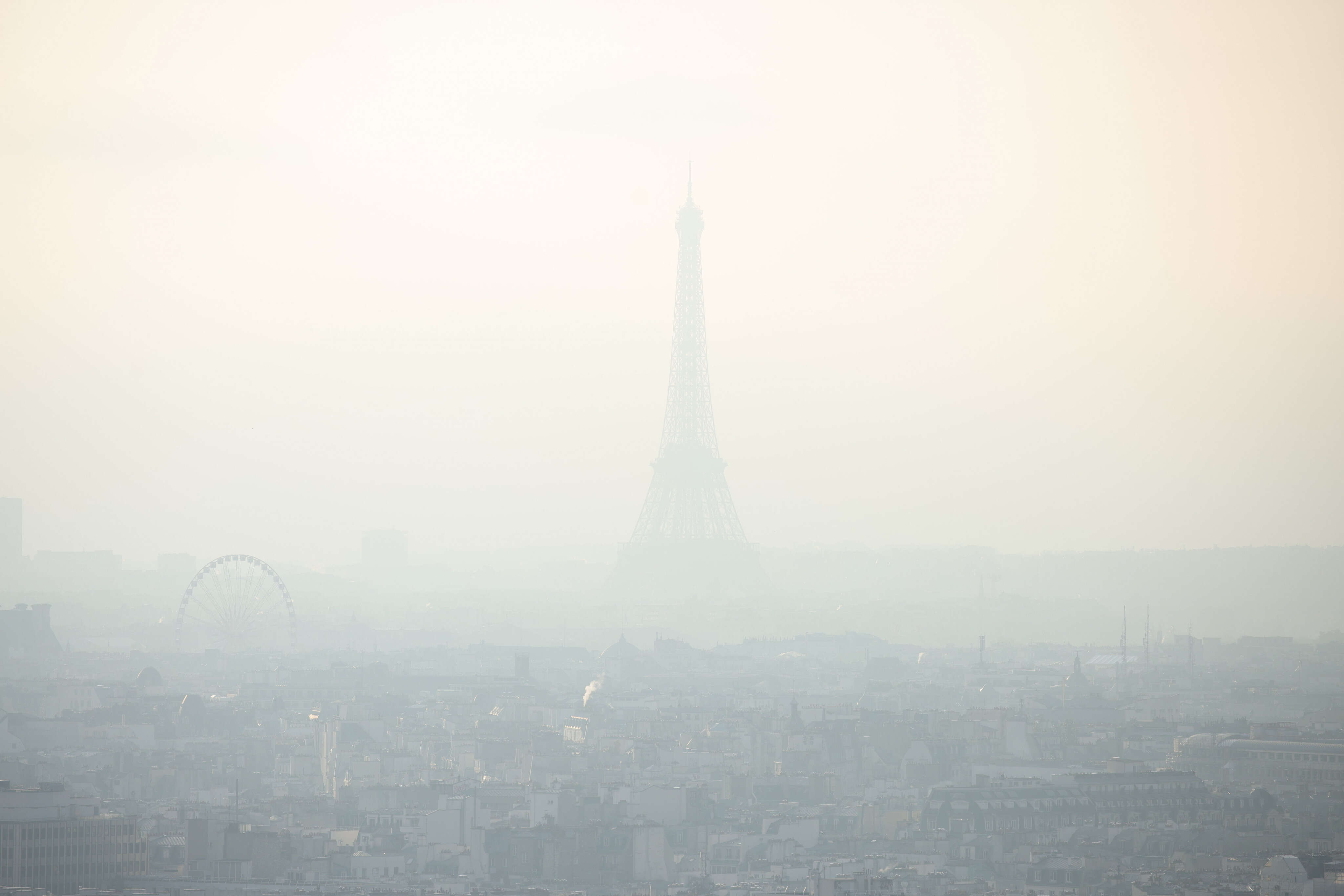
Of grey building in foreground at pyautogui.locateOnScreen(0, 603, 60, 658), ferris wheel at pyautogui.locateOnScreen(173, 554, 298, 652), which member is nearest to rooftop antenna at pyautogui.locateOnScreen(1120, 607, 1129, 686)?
ferris wheel at pyautogui.locateOnScreen(173, 554, 298, 652)

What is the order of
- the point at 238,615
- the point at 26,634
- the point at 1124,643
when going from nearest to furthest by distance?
the point at 1124,643 < the point at 26,634 < the point at 238,615

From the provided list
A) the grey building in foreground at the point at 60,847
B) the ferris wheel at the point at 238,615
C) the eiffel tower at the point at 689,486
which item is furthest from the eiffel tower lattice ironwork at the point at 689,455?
the grey building in foreground at the point at 60,847

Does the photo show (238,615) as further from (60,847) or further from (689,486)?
(60,847)

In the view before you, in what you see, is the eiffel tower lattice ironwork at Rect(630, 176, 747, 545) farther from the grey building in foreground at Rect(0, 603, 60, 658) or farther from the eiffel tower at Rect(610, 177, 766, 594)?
the grey building in foreground at Rect(0, 603, 60, 658)

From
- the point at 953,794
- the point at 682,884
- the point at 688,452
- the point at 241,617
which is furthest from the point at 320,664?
the point at 682,884

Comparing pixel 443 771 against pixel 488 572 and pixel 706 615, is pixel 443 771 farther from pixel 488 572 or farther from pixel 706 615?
pixel 488 572

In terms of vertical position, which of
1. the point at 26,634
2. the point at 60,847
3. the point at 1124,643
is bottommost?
the point at 60,847

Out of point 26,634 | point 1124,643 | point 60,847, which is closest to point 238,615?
point 26,634
